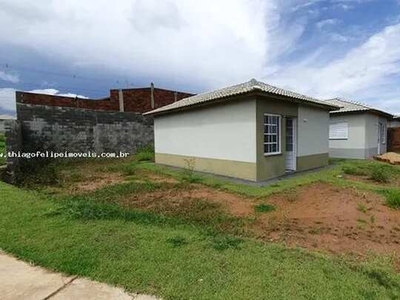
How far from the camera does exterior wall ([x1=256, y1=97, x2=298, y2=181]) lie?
9547mm

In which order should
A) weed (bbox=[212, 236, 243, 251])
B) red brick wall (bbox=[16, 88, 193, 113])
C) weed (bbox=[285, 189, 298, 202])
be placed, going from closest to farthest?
weed (bbox=[212, 236, 243, 251]) → weed (bbox=[285, 189, 298, 202]) → red brick wall (bbox=[16, 88, 193, 113])

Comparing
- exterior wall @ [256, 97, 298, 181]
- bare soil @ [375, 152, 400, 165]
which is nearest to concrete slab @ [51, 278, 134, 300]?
exterior wall @ [256, 97, 298, 181]

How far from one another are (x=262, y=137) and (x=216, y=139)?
2.15 m

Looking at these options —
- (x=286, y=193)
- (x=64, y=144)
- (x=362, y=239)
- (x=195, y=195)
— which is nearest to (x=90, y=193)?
(x=195, y=195)

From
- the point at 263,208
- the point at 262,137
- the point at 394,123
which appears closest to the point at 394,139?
the point at 394,123

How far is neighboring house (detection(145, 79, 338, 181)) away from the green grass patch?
17.0 feet

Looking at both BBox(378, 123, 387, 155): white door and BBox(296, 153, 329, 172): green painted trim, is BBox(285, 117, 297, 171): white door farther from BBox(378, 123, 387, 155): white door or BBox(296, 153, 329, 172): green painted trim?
BBox(378, 123, 387, 155): white door

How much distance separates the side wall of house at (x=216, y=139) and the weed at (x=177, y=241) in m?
5.54

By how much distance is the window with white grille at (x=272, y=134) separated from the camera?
10.2 meters

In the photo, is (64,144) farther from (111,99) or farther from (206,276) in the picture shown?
(206,276)

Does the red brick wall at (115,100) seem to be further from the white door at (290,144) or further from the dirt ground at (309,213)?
the white door at (290,144)

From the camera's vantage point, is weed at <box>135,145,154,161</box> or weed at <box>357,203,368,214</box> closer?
weed at <box>357,203,368,214</box>

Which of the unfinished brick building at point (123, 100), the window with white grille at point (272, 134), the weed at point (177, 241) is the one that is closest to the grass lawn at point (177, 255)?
the weed at point (177, 241)

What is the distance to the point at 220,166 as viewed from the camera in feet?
36.4
